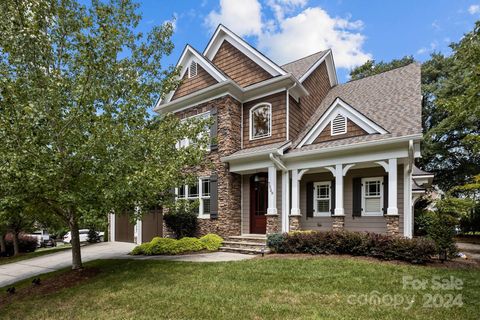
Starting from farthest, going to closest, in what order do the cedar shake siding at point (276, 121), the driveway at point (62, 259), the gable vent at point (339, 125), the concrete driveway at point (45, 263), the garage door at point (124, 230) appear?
the garage door at point (124, 230) → the cedar shake siding at point (276, 121) → the gable vent at point (339, 125) → the concrete driveway at point (45, 263) → the driveway at point (62, 259)

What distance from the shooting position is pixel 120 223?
1686cm

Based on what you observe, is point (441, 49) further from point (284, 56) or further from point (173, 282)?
point (173, 282)

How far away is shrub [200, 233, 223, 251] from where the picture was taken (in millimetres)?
11438

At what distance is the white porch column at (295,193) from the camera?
11.3 metres

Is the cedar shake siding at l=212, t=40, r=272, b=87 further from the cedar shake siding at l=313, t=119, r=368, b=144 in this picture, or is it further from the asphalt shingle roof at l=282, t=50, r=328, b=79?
the cedar shake siding at l=313, t=119, r=368, b=144

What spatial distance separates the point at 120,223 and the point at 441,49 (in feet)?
90.6

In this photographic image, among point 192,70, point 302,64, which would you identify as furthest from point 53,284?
point 302,64

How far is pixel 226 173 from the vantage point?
42.0ft

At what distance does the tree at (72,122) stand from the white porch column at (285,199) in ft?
13.9

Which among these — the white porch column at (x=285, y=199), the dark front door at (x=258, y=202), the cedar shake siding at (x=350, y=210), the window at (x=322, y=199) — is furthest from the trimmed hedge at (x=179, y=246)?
the window at (x=322, y=199)

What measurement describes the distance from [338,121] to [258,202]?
4.56 meters

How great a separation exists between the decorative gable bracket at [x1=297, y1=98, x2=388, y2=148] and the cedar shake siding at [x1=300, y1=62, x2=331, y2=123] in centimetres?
223

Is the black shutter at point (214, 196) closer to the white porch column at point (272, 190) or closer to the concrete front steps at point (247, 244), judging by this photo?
the concrete front steps at point (247, 244)

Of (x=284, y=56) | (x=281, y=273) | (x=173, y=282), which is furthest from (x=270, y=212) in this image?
(x=284, y=56)
